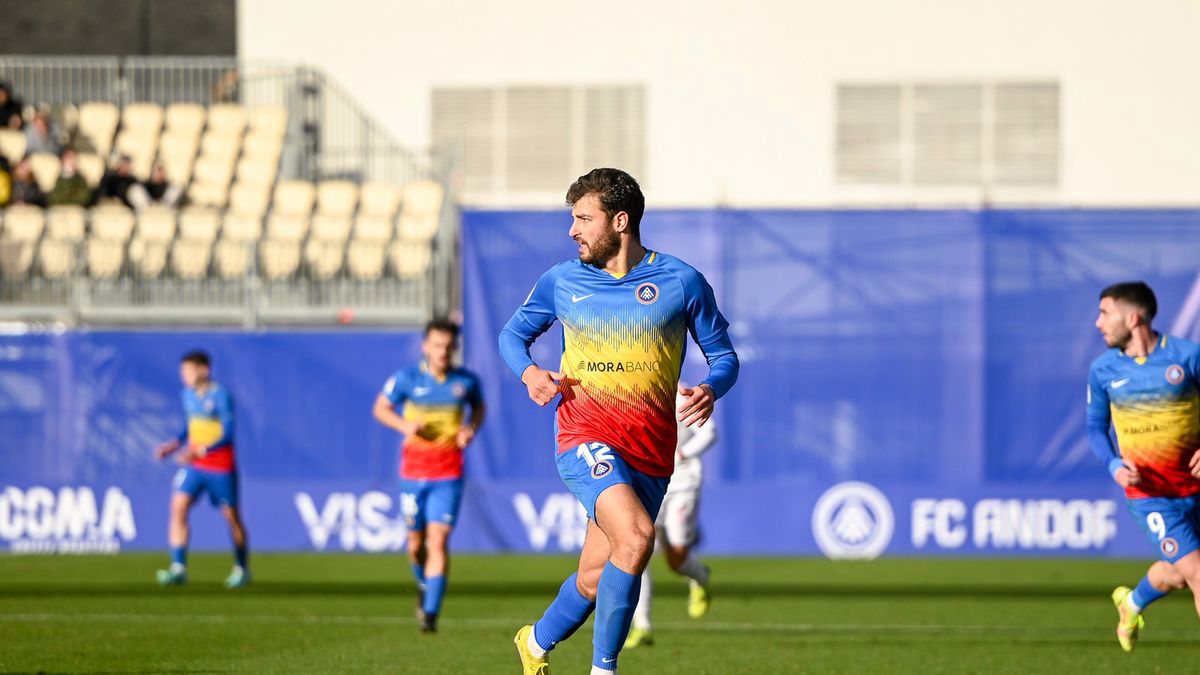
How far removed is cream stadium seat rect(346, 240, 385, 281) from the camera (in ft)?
71.4

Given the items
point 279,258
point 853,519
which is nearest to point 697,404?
point 853,519

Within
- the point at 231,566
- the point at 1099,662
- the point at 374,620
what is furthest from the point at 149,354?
the point at 1099,662

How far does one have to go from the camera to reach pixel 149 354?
19812 mm

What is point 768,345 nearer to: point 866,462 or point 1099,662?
point 866,462

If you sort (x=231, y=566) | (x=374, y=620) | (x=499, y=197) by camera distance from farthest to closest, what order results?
(x=499, y=197), (x=231, y=566), (x=374, y=620)

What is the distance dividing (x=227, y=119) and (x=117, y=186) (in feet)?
10.2

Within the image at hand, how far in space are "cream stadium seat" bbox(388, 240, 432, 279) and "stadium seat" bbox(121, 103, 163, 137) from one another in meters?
6.00

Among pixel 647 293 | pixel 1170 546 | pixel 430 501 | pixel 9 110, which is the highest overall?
pixel 9 110

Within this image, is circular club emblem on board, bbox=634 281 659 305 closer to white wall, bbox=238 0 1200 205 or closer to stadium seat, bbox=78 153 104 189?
stadium seat, bbox=78 153 104 189

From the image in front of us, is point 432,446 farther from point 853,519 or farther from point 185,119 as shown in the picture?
point 185,119

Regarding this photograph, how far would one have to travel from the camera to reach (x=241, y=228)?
22.6 meters

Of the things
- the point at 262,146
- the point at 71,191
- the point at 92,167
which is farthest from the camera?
the point at 262,146

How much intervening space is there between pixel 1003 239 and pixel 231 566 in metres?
9.21

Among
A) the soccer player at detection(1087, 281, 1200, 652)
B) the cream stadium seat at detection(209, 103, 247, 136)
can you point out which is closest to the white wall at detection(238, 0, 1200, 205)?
the cream stadium seat at detection(209, 103, 247, 136)
